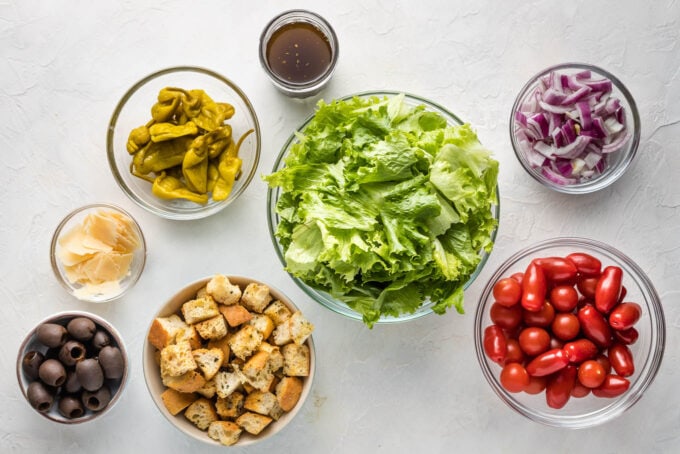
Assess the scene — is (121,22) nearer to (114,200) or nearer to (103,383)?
(114,200)

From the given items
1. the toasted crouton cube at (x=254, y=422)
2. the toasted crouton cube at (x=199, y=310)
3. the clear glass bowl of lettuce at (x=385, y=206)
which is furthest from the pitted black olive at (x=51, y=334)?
the clear glass bowl of lettuce at (x=385, y=206)

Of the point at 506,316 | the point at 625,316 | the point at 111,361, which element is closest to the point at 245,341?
the point at 111,361

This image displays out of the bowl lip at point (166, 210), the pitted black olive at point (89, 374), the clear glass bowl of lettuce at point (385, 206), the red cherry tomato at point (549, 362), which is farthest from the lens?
the bowl lip at point (166, 210)

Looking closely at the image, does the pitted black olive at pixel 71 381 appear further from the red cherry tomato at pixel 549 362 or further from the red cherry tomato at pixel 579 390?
the red cherry tomato at pixel 579 390

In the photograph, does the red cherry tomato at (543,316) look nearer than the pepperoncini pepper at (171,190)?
Yes

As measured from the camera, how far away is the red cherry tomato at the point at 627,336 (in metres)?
1.99

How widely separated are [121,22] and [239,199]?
725mm

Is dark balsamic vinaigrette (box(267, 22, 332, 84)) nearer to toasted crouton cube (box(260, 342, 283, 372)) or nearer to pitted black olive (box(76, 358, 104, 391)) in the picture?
toasted crouton cube (box(260, 342, 283, 372))

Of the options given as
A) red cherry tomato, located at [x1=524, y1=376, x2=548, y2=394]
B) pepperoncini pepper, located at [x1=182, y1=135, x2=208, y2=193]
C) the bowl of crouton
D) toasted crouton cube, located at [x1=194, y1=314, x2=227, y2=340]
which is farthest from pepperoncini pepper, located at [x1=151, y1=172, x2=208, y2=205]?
red cherry tomato, located at [x1=524, y1=376, x2=548, y2=394]

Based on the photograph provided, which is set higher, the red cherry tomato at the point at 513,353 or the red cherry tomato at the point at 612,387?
the red cherry tomato at the point at 513,353

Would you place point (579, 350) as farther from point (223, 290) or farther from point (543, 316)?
point (223, 290)

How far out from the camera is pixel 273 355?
6.55 ft

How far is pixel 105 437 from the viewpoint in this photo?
7.17 ft

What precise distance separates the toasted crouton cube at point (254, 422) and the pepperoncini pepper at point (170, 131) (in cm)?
89
